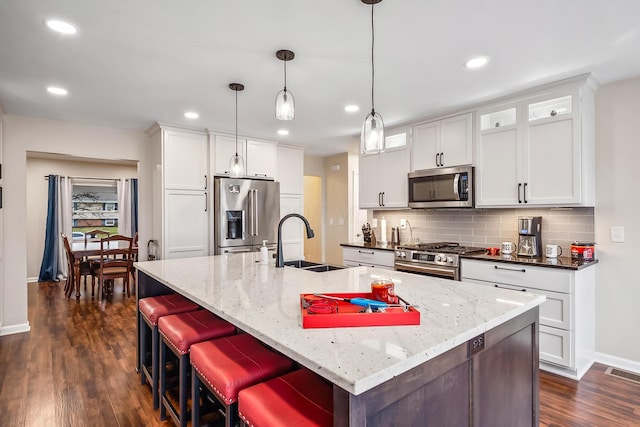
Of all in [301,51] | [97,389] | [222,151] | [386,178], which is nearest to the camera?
[301,51]

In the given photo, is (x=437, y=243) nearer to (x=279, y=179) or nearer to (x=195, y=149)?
(x=279, y=179)

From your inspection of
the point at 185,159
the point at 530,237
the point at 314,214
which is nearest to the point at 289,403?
the point at 530,237

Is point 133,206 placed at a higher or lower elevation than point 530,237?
higher

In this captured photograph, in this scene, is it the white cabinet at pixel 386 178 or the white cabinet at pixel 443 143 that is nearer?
the white cabinet at pixel 443 143

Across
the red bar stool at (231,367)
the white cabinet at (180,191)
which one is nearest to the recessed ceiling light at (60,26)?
the red bar stool at (231,367)

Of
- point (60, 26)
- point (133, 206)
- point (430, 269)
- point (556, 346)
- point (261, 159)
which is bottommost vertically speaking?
point (556, 346)

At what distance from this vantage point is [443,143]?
3.71 metres

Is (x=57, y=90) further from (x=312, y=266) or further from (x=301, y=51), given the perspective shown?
(x=312, y=266)

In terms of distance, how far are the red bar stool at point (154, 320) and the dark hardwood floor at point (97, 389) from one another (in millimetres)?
119

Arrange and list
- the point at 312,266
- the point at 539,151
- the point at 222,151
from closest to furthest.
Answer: the point at 312,266 → the point at 539,151 → the point at 222,151

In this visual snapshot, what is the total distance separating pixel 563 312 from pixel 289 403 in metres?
2.43

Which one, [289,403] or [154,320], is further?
[154,320]

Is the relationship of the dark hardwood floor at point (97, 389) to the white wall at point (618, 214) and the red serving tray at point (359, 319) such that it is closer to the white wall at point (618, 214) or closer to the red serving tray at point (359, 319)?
the white wall at point (618, 214)

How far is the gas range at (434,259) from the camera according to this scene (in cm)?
328
